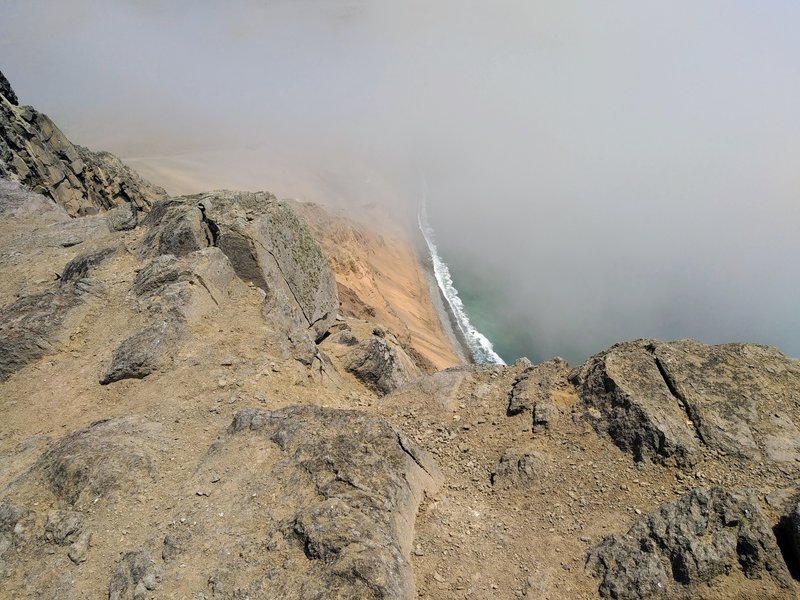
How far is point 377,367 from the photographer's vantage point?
1975 centimetres

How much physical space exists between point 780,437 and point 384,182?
4212 inches

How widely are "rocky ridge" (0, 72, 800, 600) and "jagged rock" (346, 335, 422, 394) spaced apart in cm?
151

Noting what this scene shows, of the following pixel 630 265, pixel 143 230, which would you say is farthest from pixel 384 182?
pixel 143 230

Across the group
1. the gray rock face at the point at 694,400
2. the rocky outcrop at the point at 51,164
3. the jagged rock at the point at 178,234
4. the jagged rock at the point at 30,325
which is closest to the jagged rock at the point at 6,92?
the rocky outcrop at the point at 51,164

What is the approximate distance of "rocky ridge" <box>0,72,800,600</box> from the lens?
9.03 metres

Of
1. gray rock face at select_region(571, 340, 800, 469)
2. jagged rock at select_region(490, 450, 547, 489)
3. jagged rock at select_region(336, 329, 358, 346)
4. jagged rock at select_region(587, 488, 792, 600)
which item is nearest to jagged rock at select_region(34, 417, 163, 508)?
jagged rock at select_region(490, 450, 547, 489)

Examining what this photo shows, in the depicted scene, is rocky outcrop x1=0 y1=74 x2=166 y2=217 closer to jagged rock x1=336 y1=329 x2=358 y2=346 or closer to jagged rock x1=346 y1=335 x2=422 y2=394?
jagged rock x1=336 y1=329 x2=358 y2=346

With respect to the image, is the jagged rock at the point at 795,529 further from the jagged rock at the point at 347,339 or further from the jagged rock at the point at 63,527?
the jagged rock at the point at 347,339

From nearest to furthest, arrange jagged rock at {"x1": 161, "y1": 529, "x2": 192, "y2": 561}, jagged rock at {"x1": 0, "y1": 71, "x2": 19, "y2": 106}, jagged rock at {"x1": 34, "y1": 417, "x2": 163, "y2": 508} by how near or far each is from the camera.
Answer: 1. jagged rock at {"x1": 161, "y1": 529, "x2": 192, "y2": 561}
2. jagged rock at {"x1": 34, "y1": 417, "x2": 163, "y2": 508}
3. jagged rock at {"x1": 0, "y1": 71, "x2": 19, "y2": 106}

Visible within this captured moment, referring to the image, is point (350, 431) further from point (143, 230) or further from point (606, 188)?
point (606, 188)

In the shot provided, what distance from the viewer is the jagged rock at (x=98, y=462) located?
34.0 ft

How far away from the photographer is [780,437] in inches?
458

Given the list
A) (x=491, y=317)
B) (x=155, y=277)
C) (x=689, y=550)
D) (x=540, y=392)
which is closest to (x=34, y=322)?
(x=155, y=277)

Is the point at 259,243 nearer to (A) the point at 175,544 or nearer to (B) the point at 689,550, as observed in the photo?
(A) the point at 175,544
